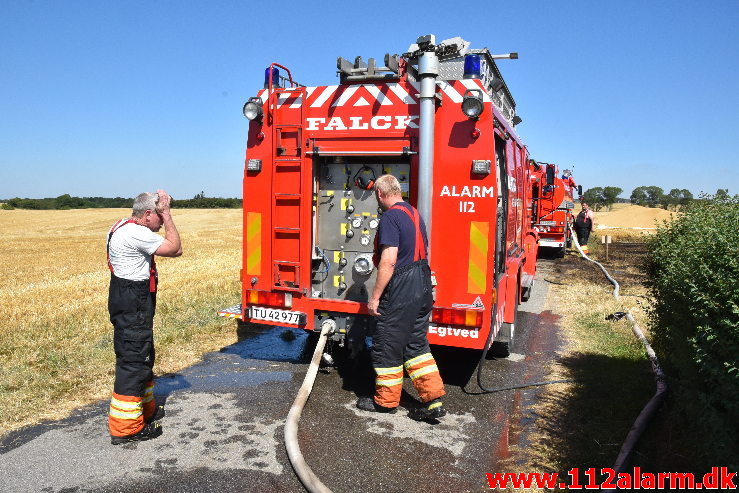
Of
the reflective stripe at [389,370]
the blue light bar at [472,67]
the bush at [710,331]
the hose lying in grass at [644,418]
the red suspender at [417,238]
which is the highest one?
the blue light bar at [472,67]

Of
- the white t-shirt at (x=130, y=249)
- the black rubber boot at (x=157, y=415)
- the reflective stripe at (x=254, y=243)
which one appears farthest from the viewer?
the reflective stripe at (x=254, y=243)

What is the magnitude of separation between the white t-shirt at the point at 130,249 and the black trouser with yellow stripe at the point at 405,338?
1831 millimetres

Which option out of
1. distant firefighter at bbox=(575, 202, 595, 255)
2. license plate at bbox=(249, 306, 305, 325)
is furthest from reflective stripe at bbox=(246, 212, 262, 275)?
distant firefighter at bbox=(575, 202, 595, 255)

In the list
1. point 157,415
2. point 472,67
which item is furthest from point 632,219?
point 157,415

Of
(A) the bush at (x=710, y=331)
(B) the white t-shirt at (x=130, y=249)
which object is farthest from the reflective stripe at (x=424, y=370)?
(B) the white t-shirt at (x=130, y=249)

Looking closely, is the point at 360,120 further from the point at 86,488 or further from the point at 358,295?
the point at 86,488

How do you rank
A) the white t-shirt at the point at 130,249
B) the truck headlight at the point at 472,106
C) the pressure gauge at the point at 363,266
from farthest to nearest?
the pressure gauge at the point at 363,266 < the truck headlight at the point at 472,106 < the white t-shirt at the point at 130,249

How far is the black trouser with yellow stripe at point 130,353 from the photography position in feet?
13.1

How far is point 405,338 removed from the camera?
14.9 feet

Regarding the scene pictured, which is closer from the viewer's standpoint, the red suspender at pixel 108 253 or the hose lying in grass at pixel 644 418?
the hose lying in grass at pixel 644 418

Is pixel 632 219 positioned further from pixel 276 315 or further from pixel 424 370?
pixel 424 370

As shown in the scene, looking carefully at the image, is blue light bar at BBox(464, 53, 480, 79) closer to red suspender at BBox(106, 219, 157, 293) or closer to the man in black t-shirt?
the man in black t-shirt

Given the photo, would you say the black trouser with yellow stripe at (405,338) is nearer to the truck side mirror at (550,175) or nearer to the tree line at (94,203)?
the truck side mirror at (550,175)

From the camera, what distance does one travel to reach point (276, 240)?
571 centimetres
